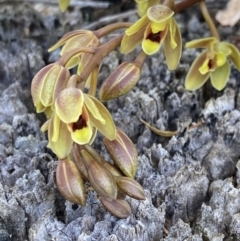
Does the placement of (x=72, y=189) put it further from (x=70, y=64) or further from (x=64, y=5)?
(x=64, y=5)

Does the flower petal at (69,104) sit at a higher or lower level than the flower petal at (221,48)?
higher

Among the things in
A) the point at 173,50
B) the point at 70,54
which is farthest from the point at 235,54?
the point at 70,54

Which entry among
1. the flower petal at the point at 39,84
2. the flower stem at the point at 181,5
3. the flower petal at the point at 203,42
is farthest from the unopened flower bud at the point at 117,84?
the flower petal at the point at 203,42

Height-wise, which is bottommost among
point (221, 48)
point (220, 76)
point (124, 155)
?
point (220, 76)

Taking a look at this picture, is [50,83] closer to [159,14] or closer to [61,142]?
[61,142]

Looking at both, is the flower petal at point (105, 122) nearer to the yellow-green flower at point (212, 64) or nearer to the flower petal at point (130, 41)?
the flower petal at point (130, 41)

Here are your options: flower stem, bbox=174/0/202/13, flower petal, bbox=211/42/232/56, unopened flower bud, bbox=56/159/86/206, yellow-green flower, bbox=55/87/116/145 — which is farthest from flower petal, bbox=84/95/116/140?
flower petal, bbox=211/42/232/56
